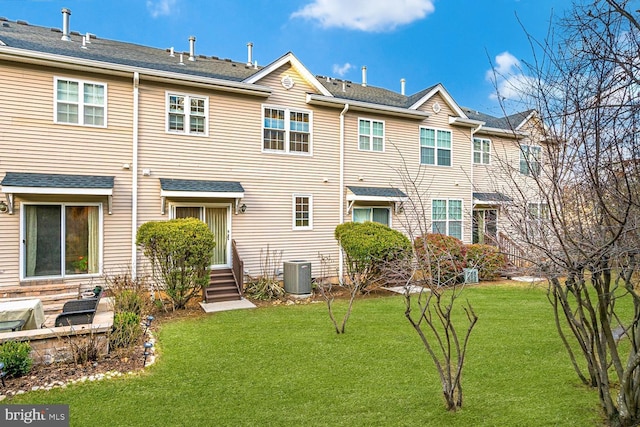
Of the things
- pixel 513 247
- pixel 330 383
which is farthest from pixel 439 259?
pixel 513 247

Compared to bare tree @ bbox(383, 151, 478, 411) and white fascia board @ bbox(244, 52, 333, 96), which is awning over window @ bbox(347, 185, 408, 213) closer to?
bare tree @ bbox(383, 151, 478, 411)

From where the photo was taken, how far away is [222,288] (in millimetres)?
10609

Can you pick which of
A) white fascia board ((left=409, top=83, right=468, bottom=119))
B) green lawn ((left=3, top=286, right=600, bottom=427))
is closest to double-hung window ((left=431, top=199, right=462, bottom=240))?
white fascia board ((left=409, top=83, right=468, bottom=119))

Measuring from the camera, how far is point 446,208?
51.1 ft

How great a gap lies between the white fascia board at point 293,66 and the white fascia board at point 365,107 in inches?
12.9

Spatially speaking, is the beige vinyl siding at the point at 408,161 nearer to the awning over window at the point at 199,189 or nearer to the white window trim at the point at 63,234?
the awning over window at the point at 199,189

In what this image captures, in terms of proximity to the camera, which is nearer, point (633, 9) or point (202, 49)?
point (633, 9)

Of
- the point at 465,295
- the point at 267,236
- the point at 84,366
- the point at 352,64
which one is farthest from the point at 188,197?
the point at 352,64

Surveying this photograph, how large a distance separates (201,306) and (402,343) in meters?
5.53

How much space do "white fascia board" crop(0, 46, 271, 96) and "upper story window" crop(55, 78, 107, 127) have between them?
434mm

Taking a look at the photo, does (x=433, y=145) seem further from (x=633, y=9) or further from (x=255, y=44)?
(x=633, y=9)

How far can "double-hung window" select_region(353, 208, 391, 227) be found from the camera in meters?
13.8

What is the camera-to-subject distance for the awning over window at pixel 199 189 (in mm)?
10258

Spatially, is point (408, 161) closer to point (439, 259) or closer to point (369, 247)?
point (369, 247)
